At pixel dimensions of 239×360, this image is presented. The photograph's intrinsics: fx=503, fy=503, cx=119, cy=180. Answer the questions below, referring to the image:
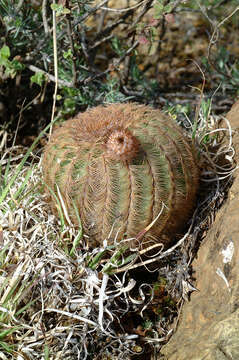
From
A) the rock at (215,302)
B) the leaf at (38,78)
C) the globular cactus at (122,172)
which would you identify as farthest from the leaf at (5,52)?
the rock at (215,302)

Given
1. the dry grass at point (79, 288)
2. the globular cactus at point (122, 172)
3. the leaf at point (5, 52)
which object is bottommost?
the dry grass at point (79, 288)

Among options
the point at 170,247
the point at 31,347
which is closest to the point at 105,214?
the point at 170,247

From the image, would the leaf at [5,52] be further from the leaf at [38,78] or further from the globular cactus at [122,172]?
the globular cactus at [122,172]

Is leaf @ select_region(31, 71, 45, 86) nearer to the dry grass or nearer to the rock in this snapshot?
the dry grass

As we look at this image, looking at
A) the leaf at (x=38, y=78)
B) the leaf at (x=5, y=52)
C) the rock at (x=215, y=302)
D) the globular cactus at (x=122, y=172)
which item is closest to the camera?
the rock at (x=215, y=302)

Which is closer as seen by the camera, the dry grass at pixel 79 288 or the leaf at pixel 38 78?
the dry grass at pixel 79 288

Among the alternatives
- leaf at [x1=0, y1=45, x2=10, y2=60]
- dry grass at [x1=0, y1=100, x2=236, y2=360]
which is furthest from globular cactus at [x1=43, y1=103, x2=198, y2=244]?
leaf at [x1=0, y1=45, x2=10, y2=60]

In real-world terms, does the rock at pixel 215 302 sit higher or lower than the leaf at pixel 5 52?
lower
